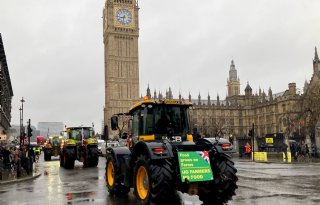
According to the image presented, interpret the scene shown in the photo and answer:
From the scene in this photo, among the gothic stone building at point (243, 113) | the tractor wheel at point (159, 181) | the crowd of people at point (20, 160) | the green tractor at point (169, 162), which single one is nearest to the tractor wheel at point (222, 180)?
the green tractor at point (169, 162)

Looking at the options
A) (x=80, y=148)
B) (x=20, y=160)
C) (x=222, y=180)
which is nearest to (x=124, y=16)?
(x=80, y=148)

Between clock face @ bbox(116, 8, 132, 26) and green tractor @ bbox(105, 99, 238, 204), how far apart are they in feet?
333

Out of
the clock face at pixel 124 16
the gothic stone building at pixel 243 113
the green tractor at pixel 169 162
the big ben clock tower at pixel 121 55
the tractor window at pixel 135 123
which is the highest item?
the clock face at pixel 124 16

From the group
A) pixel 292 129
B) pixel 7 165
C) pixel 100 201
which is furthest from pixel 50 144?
pixel 292 129

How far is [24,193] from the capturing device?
11648 millimetres

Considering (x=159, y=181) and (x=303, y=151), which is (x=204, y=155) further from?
(x=303, y=151)

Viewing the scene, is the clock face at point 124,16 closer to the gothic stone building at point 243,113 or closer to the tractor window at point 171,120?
the gothic stone building at point 243,113

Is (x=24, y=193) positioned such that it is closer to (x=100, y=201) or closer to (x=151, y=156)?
(x=100, y=201)

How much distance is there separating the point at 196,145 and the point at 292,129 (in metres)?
69.7

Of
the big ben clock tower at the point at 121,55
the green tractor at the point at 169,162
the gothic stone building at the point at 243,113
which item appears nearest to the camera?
the green tractor at the point at 169,162

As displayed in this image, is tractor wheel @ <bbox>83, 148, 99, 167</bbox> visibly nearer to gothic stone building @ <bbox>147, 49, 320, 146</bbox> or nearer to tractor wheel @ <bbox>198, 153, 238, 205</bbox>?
tractor wheel @ <bbox>198, 153, 238, 205</bbox>

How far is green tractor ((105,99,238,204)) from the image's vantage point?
309 inches

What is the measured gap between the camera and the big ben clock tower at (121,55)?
352ft

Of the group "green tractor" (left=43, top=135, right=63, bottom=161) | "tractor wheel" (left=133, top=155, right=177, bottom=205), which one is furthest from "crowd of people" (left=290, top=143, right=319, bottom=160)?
"tractor wheel" (left=133, top=155, right=177, bottom=205)
